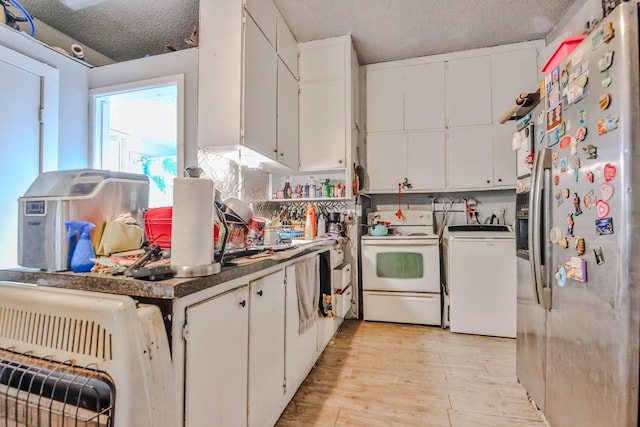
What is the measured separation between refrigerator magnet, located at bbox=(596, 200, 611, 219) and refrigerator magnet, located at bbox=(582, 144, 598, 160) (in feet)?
0.58

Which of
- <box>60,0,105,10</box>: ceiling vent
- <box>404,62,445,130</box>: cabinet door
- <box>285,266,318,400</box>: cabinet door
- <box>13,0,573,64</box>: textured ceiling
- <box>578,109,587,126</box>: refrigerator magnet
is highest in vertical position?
<box>13,0,573,64</box>: textured ceiling

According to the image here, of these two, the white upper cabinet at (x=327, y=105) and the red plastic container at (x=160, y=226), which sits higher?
the white upper cabinet at (x=327, y=105)

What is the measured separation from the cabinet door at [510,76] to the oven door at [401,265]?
1.61 m

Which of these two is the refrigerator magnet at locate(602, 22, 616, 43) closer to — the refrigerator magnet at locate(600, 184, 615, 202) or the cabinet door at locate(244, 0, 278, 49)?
the refrigerator magnet at locate(600, 184, 615, 202)

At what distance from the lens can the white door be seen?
1865mm

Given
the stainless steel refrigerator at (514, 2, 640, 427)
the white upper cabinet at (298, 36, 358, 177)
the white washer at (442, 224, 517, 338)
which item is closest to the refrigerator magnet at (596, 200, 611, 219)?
the stainless steel refrigerator at (514, 2, 640, 427)

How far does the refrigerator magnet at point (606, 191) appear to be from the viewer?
3.42 ft

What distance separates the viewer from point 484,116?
10.5ft

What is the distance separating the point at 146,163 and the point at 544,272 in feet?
12.6

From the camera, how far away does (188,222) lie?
98 cm

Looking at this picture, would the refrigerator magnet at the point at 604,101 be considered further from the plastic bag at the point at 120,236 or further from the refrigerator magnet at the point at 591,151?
the plastic bag at the point at 120,236

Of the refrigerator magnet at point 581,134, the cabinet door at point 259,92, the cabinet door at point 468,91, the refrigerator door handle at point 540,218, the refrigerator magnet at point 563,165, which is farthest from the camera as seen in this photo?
the cabinet door at point 468,91

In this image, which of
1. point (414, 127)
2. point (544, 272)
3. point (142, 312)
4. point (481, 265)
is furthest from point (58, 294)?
point (414, 127)

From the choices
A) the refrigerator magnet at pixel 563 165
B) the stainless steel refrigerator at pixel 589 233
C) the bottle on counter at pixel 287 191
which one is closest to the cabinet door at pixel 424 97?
the bottle on counter at pixel 287 191
